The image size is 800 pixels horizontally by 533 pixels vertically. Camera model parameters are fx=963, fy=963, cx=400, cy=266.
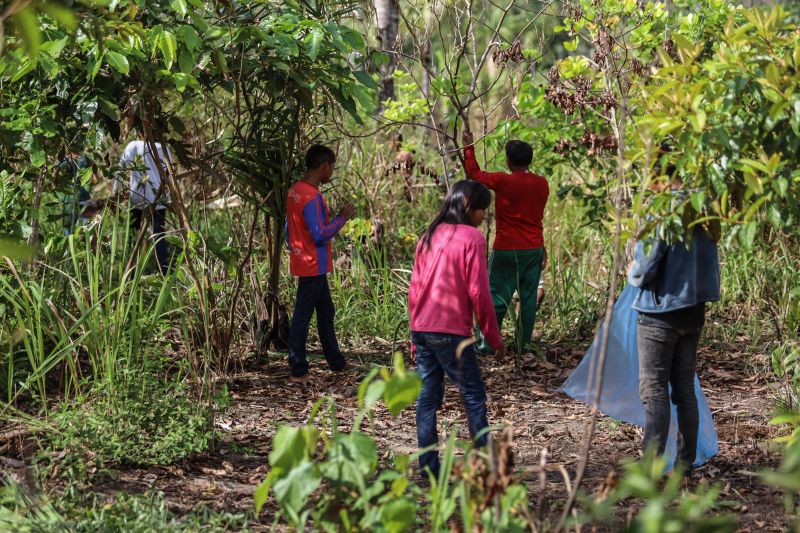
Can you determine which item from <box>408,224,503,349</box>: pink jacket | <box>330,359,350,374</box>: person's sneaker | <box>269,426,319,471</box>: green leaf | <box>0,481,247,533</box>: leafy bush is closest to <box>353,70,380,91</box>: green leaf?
<box>408,224,503,349</box>: pink jacket

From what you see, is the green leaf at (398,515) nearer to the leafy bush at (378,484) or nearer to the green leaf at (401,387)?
the leafy bush at (378,484)

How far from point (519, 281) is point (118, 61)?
3340 mm

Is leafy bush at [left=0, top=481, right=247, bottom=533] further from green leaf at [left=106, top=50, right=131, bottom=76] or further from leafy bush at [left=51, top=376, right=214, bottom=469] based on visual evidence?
green leaf at [left=106, top=50, right=131, bottom=76]

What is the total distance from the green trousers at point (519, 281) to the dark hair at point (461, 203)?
7.99ft

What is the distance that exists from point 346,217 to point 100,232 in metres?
1.62

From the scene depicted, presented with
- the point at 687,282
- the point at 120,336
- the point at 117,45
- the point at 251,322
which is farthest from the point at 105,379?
the point at 687,282

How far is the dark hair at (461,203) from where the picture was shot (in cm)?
Result: 450

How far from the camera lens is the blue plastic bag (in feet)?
16.0

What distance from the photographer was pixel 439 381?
15.0 feet

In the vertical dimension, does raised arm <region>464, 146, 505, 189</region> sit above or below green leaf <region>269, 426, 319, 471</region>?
above

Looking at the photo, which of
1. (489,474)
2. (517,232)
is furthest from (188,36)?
(489,474)

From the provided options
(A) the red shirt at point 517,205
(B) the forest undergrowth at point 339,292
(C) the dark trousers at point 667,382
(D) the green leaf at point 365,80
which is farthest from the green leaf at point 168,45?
(C) the dark trousers at point 667,382

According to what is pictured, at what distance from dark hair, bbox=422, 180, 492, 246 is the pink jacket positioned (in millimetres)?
77

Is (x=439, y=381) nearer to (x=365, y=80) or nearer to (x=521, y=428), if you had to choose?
(x=521, y=428)
